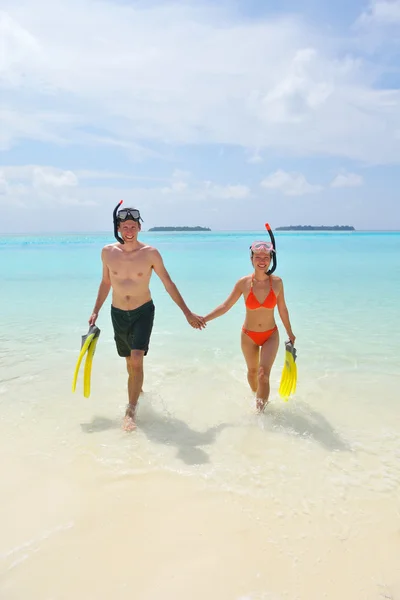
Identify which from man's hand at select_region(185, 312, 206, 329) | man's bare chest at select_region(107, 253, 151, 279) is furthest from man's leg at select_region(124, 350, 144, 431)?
man's bare chest at select_region(107, 253, 151, 279)

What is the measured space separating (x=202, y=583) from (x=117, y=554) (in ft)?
1.57

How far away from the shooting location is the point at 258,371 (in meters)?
4.34

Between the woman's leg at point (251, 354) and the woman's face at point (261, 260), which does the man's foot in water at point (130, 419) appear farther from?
the woman's face at point (261, 260)

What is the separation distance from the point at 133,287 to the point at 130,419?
1160 millimetres

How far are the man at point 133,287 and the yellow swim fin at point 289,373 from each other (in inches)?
39.0

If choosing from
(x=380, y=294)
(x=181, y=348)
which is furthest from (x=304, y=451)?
(x=380, y=294)

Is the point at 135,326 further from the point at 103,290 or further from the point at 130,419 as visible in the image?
the point at 130,419

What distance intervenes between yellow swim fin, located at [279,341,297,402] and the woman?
4.4 inches

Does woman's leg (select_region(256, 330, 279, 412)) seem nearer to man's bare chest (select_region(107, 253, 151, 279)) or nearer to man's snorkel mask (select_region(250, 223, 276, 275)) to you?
man's snorkel mask (select_region(250, 223, 276, 275))

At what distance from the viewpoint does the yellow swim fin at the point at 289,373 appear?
432 cm

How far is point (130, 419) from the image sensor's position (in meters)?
3.98

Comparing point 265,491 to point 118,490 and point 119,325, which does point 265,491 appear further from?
point 119,325

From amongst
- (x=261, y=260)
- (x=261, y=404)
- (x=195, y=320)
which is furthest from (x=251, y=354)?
(x=261, y=260)

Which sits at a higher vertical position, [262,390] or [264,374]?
[264,374]
